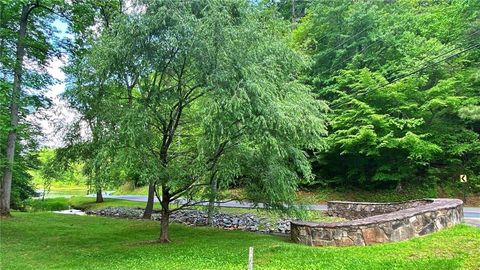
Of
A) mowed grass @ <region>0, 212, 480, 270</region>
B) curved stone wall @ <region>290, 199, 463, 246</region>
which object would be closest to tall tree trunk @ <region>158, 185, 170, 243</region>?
mowed grass @ <region>0, 212, 480, 270</region>

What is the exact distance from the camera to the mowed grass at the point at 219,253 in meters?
6.44

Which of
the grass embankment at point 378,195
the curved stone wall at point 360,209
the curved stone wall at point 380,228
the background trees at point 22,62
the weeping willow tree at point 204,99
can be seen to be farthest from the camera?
the grass embankment at point 378,195

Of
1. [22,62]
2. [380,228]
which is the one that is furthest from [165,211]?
[22,62]

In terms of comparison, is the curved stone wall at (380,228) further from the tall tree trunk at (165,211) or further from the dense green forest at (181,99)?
the tall tree trunk at (165,211)

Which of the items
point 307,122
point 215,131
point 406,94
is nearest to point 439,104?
point 406,94

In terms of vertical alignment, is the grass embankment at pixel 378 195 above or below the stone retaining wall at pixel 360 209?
above

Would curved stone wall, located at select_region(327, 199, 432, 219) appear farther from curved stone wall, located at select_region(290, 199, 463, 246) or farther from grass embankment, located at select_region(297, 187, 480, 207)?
curved stone wall, located at select_region(290, 199, 463, 246)

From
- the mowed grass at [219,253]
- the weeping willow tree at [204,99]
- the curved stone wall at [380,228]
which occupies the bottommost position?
the mowed grass at [219,253]

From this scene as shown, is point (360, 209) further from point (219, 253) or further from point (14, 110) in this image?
point (14, 110)

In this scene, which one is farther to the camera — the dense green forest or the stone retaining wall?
the stone retaining wall

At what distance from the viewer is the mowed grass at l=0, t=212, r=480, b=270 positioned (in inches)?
253

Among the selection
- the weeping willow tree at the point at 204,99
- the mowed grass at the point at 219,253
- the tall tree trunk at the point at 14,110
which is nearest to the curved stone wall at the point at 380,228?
the mowed grass at the point at 219,253

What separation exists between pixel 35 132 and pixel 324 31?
53.3ft

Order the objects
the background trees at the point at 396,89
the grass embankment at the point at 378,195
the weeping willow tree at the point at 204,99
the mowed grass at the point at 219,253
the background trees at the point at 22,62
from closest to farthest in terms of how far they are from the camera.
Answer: the mowed grass at the point at 219,253
the weeping willow tree at the point at 204,99
the background trees at the point at 22,62
the background trees at the point at 396,89
the grass embankment at the point at 378,195
